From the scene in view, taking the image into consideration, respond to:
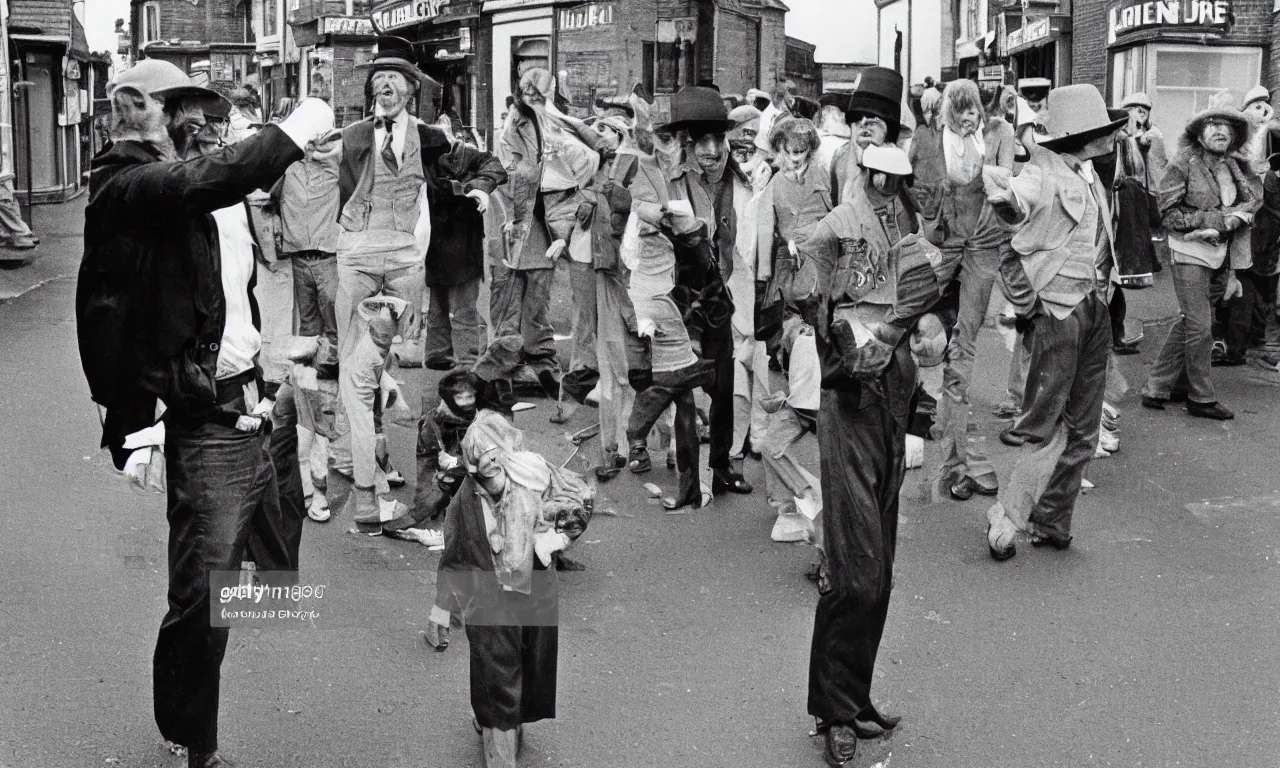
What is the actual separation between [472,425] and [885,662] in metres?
1.93

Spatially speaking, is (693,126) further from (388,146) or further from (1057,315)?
(1057,315)

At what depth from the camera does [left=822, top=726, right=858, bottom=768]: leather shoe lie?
194 inches

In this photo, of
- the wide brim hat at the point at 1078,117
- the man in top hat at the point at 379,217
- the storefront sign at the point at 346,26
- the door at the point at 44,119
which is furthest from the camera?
the storefront sign at the point at 346,26

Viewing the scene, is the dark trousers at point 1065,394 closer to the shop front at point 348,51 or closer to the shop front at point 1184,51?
the shop front at point 1184,51

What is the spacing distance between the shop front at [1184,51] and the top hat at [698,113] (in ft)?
45.1

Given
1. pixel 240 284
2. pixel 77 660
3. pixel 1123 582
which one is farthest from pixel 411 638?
pixel 1123 582

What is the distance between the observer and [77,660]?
5613 millimetres

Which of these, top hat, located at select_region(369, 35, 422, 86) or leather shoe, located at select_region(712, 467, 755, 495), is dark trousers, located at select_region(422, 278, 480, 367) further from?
leather shoe, located at select_region(712, 467, 755, 495)

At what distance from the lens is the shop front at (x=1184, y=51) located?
64.8 ft

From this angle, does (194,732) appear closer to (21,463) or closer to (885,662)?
(885,662)

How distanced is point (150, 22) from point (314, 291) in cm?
6549

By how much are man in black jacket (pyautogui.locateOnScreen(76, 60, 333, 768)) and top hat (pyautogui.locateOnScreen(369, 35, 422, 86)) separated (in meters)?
3.15

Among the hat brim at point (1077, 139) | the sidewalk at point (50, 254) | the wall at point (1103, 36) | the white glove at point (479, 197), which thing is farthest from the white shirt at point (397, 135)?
the wall at point (1103, 36)

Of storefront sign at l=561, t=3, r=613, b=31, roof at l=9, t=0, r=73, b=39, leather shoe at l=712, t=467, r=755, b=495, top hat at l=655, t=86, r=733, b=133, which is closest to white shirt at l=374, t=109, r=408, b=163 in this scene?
top hat at l=655, t=86, r=733, b=133
